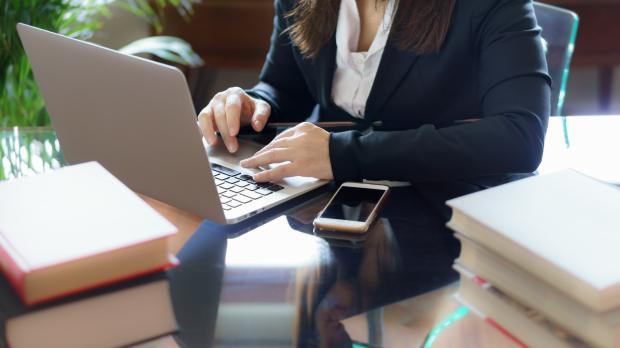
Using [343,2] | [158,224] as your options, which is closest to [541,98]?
[343,2]

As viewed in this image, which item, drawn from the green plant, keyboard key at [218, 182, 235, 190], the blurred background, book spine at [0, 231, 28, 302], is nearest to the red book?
book spine at [0, 231, 28, 302]

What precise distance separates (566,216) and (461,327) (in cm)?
17

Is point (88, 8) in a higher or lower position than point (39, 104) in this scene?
higher

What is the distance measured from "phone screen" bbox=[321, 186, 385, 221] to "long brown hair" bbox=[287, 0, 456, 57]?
426mm

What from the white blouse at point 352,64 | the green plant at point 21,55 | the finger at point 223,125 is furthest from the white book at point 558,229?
the green plant at point 21,55

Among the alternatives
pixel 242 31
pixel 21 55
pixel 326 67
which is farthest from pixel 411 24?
pixel 242 31

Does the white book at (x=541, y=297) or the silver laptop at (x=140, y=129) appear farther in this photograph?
the silver laptop at (x=140, y=129)

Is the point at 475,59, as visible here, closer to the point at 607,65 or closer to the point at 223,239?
the point at 223,239

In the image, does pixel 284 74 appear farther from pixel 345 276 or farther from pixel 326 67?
pixel 345 276

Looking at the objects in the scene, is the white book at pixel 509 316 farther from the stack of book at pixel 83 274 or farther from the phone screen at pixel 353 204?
the stack of book at pixel 83 274

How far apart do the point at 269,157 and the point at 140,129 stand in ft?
0.73

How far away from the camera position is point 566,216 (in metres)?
0.77

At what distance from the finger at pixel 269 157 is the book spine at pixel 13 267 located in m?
0.42

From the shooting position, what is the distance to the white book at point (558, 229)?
2.14 ft
